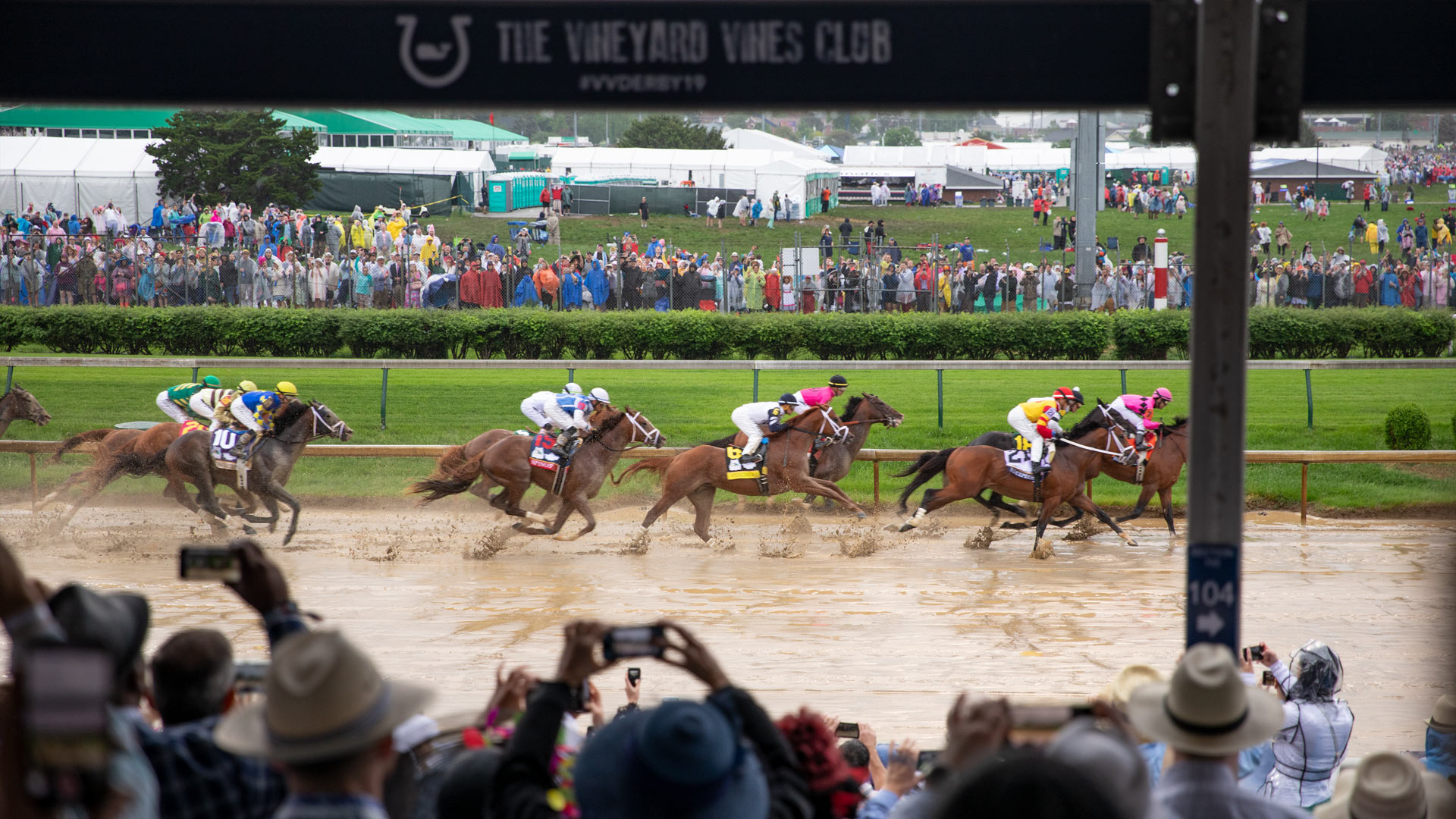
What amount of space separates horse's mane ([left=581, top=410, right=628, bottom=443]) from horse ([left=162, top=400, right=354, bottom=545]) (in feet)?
7.95

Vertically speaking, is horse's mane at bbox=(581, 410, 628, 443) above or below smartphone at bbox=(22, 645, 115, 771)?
below

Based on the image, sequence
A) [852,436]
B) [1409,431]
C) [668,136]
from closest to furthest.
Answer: [852,436] < [1409,431] < [668,136]

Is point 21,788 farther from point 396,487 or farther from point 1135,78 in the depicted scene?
point 396,487

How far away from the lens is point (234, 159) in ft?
95.8

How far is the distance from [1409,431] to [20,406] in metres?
15.7

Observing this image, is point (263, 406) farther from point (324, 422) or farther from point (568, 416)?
point (568, 416)

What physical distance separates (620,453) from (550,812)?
10.2 metres

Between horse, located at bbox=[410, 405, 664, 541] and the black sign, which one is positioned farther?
horse, located at bbox=[410, 405, 664, 541]

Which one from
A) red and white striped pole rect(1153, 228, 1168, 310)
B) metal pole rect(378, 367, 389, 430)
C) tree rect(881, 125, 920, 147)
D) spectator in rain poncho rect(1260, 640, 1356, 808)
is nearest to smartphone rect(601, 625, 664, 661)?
spectator in rain poncho rect(1260, 640, 1356, 808)

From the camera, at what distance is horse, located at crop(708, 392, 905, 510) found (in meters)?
12.9

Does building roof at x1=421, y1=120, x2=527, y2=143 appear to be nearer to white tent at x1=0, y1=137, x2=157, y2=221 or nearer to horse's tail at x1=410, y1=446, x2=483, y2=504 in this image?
white tent at x1=0, y1=137, x2=157, y2=221

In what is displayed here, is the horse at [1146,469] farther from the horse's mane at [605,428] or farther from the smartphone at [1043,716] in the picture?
the smartphone at [1043,716]

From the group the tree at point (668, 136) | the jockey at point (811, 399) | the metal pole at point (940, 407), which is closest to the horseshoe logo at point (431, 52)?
the jockey at point (811, 399)

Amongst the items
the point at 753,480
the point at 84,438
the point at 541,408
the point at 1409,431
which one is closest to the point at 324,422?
the point at 541,408
